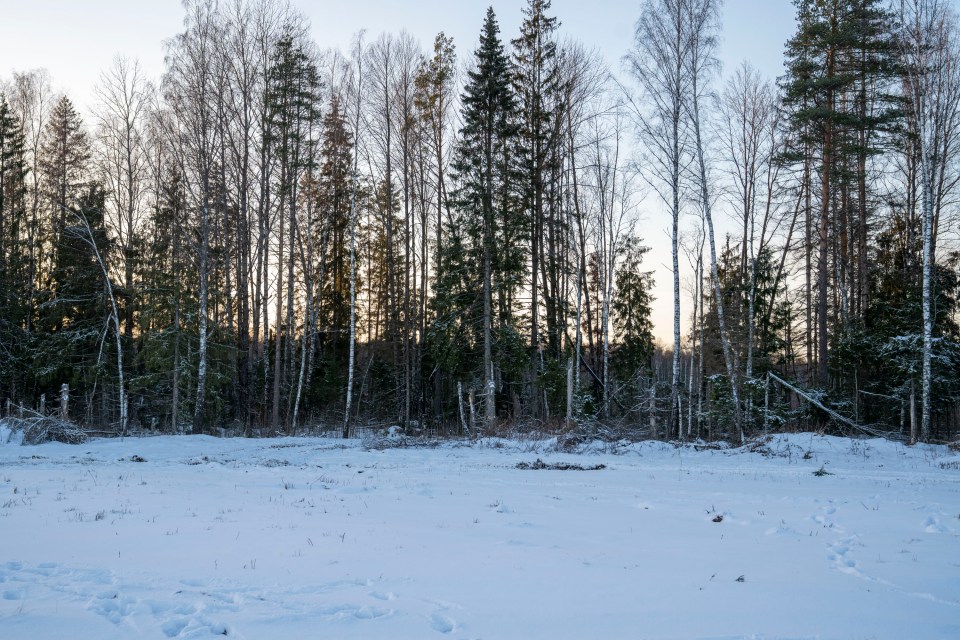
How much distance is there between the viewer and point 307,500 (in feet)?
24.6

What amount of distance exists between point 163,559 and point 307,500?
288 centimetres

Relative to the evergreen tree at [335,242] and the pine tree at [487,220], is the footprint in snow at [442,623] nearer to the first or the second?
the pine tree at [487,220]

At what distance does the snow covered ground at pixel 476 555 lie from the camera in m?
3.45

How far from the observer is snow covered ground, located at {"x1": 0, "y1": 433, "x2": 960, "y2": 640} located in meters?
3.45

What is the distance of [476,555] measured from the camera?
4922 mm

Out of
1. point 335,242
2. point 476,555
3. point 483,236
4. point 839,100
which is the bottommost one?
point 476,555

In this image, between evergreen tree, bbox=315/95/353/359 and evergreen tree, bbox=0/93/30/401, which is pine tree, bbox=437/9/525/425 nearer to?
evergreen tree, bbox=315/95/353/359

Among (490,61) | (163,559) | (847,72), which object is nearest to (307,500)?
(163,559)

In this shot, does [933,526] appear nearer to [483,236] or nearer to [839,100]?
[483,236]

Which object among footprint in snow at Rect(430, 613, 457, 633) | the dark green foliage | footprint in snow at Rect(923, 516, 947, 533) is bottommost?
footprint in snow at Rect(923, 516, 947, 533)

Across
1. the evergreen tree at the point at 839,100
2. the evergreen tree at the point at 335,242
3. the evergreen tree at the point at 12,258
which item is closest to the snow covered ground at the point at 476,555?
the evergreen tree at the point at 839,100

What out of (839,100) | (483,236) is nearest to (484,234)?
(483,236)

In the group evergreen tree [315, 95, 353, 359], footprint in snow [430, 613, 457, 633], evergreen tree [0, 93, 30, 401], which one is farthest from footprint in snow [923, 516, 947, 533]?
evergreen tree [0, 93, 30, 401]

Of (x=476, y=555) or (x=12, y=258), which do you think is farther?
(x=12, y=258)
